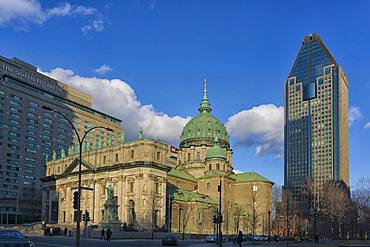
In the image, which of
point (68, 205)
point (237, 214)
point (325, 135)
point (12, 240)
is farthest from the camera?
point (325, 135)

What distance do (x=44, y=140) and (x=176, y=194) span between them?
292 ft

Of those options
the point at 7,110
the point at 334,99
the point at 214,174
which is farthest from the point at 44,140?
the point at 334,99

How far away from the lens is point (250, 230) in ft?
401

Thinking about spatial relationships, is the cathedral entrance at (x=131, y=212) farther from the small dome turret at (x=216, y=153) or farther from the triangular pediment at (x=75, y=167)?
the small dome turret at (x=216, y=153)

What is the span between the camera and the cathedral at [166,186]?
325 ft

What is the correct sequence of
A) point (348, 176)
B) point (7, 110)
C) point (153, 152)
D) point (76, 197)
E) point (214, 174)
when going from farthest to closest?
point (348, 176), point (7, 110), point (214, 174), point (153, 152), point (76, 197)

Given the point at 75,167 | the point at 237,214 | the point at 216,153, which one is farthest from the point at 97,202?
the point at 237,214

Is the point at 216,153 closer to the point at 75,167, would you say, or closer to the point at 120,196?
the point at 120,196

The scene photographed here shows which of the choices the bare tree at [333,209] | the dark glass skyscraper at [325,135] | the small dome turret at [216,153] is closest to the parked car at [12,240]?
the bare tree at [333,209]

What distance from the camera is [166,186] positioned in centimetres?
10619

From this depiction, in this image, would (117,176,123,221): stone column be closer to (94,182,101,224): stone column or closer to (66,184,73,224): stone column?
(94,182,101,224): stone column

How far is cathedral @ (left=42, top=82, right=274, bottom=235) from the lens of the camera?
9919cm

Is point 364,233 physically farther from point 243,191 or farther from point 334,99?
point 334,99

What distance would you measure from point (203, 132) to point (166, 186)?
32.8 metres
